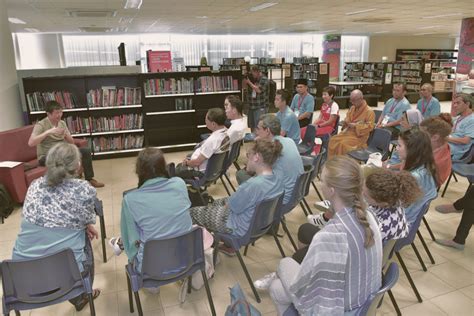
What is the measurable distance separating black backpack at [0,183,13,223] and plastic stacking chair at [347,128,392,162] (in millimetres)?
4465

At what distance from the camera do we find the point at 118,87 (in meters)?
6.77

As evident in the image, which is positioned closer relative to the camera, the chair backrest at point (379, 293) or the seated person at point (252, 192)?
the chair backrest at point (379, 293)

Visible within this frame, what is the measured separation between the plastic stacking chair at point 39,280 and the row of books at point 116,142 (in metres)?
5.00

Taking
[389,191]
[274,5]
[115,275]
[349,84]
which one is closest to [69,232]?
[115,275]

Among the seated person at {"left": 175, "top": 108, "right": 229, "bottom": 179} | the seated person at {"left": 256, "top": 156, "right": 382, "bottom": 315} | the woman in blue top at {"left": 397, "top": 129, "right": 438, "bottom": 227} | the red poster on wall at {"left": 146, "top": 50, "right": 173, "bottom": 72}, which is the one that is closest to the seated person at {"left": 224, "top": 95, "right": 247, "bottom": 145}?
the seated person at {"left": 175, "top": 108, "right": 229, "bottom": 179}

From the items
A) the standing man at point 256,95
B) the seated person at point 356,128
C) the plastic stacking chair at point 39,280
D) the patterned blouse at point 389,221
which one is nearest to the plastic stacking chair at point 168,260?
the plastic stacking chair at point 39,280

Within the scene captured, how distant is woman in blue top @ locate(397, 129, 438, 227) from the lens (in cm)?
266

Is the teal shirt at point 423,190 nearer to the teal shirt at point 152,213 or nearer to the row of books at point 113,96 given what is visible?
the teal shirt at point 152,213

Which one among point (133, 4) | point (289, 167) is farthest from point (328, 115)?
point (133, 4)

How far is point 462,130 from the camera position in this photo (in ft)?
15.4

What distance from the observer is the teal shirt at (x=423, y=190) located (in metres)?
2.64

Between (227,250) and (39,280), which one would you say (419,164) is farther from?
(39,280)

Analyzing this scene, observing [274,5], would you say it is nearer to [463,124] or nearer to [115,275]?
[463,124]

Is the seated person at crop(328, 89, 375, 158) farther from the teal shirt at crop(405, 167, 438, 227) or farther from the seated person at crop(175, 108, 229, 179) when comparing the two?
the teal shirt at crop(405, 167, 438, 227)
